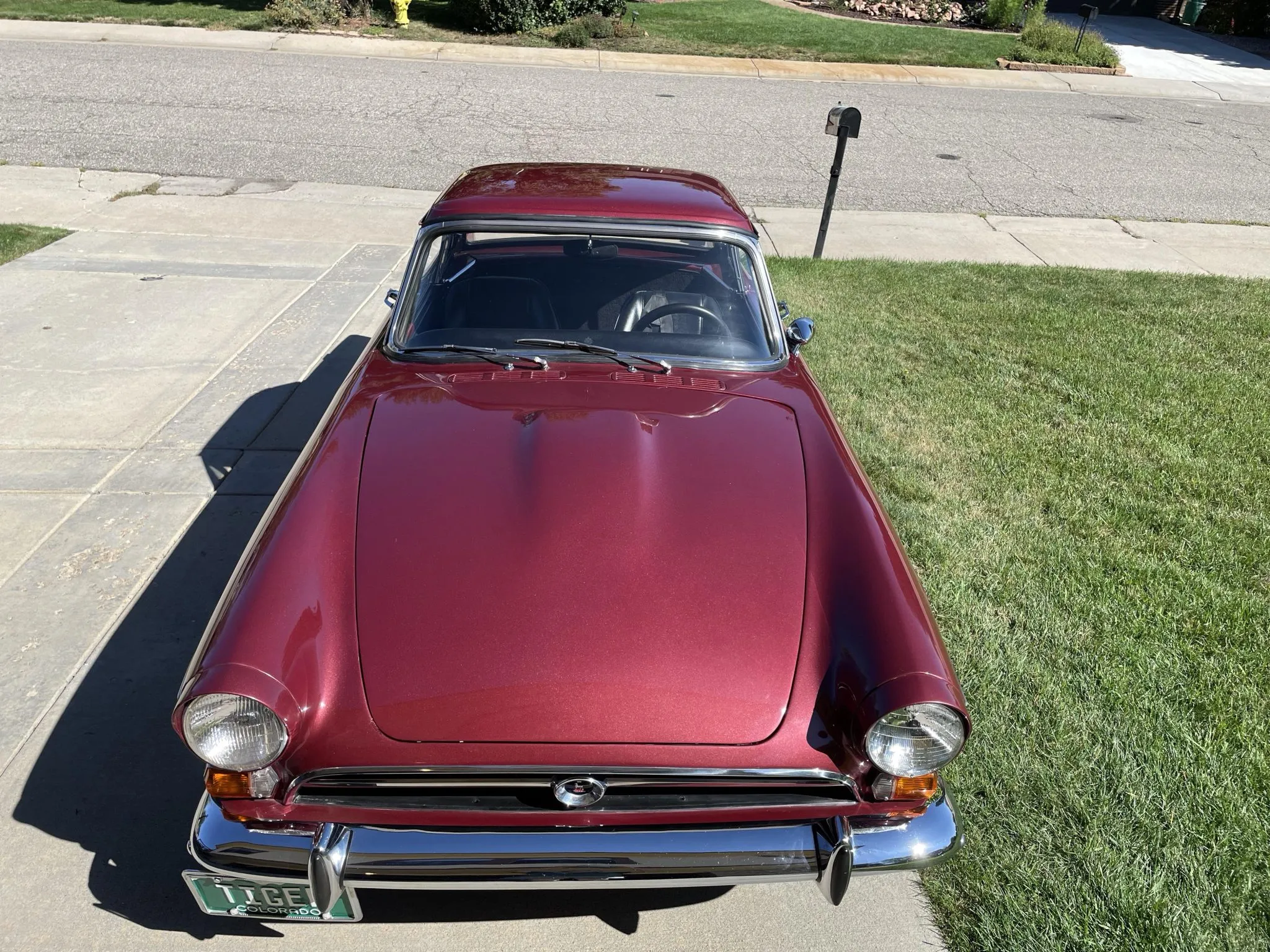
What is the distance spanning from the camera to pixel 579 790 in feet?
7.09

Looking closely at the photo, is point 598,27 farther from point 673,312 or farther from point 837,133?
point 673,312

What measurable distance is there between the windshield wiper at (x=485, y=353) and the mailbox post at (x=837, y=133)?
4.77m

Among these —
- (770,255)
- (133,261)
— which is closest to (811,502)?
(770,255)

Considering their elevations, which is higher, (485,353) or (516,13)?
(485,353)

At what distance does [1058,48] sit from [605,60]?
30.1ft

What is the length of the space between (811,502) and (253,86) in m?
13.0

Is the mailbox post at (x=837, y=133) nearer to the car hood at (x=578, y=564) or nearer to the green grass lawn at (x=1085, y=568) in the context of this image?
the green grass lawn at (x=1085, y=568)

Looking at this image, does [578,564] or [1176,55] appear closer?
Result: [578,564]

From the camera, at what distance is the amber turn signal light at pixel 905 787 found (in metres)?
2.26

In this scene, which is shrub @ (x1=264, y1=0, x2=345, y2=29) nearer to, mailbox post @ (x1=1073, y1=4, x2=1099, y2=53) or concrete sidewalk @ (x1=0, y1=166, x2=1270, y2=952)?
concrete sidewalk @ (x1=0, y1=166, x2=1270, y2=952)

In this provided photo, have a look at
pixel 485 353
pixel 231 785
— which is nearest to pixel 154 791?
pixel 231 785

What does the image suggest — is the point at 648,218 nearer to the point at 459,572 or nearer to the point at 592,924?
the point at 459,572

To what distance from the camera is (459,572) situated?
245cm

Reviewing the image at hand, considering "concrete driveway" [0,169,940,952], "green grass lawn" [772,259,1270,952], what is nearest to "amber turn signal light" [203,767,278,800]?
"concrete driveway" [0,169,940,952]
